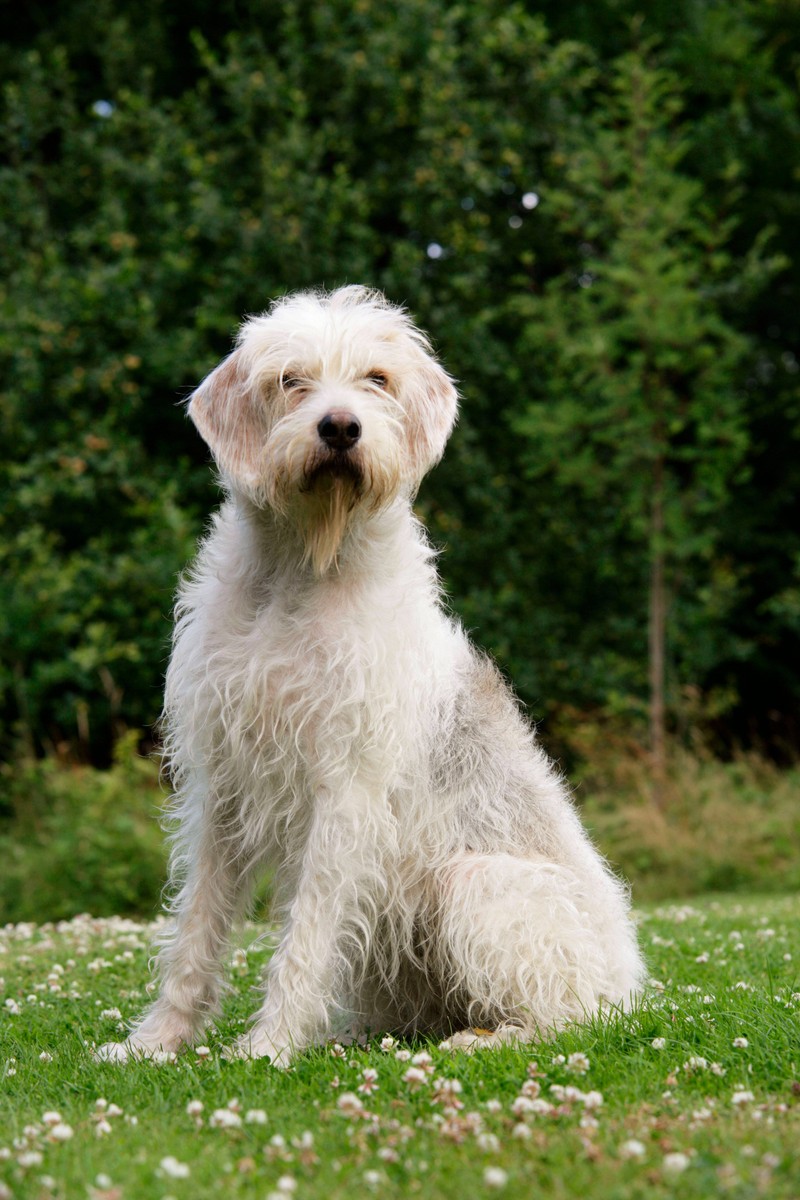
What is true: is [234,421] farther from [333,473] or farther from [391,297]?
[391,297]

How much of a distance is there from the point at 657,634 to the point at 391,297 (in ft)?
14.3

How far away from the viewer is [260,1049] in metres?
4.22

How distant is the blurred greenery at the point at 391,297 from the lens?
12.1 metres

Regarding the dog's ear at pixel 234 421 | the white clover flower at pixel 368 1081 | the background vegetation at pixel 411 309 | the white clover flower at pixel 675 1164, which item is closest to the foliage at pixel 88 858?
the background vegetation at pixel 411 309

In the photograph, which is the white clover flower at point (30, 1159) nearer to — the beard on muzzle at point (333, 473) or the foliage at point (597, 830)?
the beard on muzzle at point (333, 473)

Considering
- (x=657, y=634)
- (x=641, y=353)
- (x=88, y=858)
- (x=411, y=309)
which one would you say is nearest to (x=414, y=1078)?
(x=88, y=858)

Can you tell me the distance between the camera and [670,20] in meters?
17.0

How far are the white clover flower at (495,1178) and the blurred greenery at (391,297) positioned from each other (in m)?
8.88

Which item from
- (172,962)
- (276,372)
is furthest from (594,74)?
(172,962)

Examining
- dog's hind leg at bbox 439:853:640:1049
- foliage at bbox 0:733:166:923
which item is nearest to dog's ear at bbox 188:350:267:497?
dog's hind leg at bbox 439:853:640:1049

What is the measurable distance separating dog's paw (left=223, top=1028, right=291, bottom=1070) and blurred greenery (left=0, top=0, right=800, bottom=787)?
734 centimetres

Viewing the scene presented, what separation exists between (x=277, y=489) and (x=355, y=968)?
6.46 ft

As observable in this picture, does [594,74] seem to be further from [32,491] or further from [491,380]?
[32,491]

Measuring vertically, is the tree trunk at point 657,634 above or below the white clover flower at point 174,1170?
above
